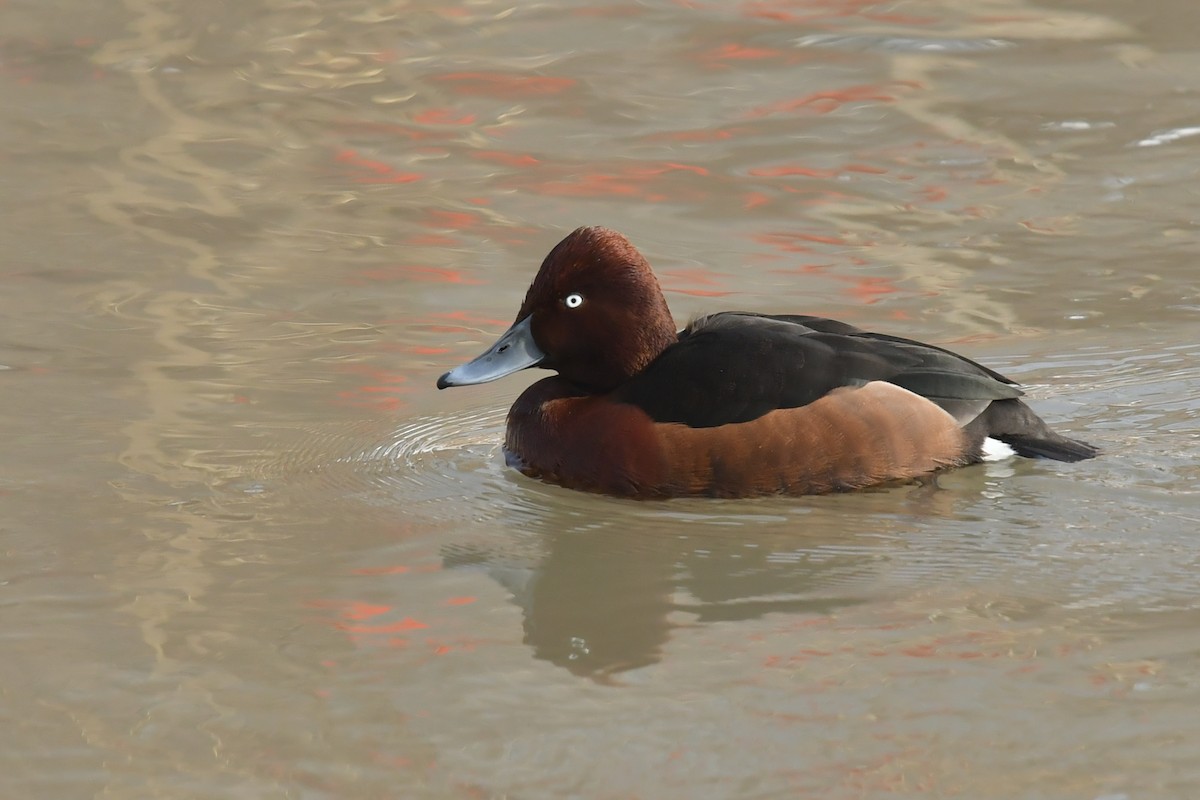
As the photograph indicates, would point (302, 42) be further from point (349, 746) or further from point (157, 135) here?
point (349, 746)

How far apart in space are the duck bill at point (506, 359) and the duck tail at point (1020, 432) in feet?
4.85

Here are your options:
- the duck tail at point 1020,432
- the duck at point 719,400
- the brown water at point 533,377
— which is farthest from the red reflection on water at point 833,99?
the duck tail at point 1020,432

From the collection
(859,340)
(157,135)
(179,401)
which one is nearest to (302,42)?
(157,135)

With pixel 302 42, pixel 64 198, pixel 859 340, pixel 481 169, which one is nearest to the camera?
pixel 859 340

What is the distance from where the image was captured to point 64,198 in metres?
9.14

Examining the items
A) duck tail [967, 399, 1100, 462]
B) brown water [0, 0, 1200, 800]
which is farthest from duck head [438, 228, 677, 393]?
duck tail [967, 399, 1100, 462]

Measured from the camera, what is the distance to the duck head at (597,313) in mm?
5648

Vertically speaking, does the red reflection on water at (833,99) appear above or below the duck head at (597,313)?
above

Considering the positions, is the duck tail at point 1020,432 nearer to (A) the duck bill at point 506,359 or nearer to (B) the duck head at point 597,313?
(B) the duck head at point 597,313

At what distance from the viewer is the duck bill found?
5777 mm

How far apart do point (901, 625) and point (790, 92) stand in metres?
7.03

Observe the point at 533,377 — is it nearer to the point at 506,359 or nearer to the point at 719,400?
the point at 506,359

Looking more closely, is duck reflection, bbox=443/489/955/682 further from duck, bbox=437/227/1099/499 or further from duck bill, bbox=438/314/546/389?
duck bill, bbox=438/314/546/389

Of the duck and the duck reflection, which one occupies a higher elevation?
the duck
